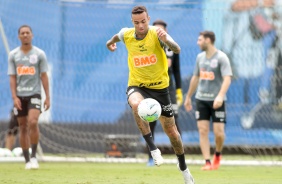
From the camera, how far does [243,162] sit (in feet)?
50.5

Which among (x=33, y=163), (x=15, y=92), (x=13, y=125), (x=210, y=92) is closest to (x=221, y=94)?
(x=210, y=92)

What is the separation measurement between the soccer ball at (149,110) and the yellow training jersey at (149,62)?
669 millimetres

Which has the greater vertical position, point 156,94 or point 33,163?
point 156,94

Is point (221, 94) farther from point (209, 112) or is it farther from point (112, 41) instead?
point (112, 41)

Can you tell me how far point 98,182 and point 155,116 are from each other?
4.74ft

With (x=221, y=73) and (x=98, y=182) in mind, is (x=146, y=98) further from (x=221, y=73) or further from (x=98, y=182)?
(x=221, y=73)

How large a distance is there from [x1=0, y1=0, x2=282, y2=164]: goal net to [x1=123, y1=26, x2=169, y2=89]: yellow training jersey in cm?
684

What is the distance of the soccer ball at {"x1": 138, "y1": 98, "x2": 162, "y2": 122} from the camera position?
361 inches

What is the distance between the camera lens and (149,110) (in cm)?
916

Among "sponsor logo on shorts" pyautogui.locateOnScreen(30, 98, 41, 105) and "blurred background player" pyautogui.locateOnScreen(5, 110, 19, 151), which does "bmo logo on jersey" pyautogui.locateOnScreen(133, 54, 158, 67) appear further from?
"blurred background player" pyautogui.locateOnScreen(5, 110, 19, 151)

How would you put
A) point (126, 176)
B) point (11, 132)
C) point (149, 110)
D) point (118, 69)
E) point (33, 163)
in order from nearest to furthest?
point (149, 110) → point (126, 176) → point (33, 163) → point (11, 132) → point (118, 69)

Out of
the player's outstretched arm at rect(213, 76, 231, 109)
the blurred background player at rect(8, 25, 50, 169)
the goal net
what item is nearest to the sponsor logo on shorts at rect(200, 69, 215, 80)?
the player's outstretched arm at rect(213, 76, 231, 109)

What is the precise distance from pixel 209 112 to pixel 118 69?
Answer: 368 cm

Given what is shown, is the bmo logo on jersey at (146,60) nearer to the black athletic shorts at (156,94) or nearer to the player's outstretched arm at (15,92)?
the black athletic shorts at (156,94)
